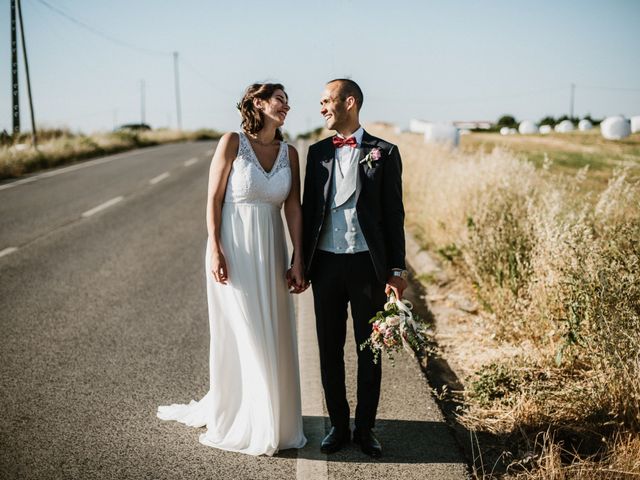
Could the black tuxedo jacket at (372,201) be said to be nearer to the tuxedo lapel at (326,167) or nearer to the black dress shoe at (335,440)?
the tuxedo lapel at (326,167)

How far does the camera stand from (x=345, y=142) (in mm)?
3400

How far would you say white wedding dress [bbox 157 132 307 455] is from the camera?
11.8ft

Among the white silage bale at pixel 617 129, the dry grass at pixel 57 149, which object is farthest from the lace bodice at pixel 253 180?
the white silage bale at pixel 617 129

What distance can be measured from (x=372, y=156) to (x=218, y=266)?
1135 mm

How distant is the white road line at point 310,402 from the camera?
3409 mm

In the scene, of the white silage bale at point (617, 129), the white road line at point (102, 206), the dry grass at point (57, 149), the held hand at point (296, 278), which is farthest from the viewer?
the white silage bale at point (617, 129)

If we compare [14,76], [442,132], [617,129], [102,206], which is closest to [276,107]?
[102,206]

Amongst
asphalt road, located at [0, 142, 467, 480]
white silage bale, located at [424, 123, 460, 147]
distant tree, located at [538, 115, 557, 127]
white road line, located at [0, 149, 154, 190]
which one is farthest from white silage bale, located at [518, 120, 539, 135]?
asphalt road, located at [0, 142, 467, 480]

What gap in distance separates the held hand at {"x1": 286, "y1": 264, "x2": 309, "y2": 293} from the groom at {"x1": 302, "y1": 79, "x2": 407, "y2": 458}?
7cm

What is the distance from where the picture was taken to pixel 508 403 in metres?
3.95

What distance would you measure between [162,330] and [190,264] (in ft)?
8.14

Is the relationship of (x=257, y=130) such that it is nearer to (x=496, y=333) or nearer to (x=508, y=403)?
(x=508, y=403)

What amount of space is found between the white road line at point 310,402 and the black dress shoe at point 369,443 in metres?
0.24

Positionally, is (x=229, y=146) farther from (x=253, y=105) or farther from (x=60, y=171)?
(x=60, y=171)
